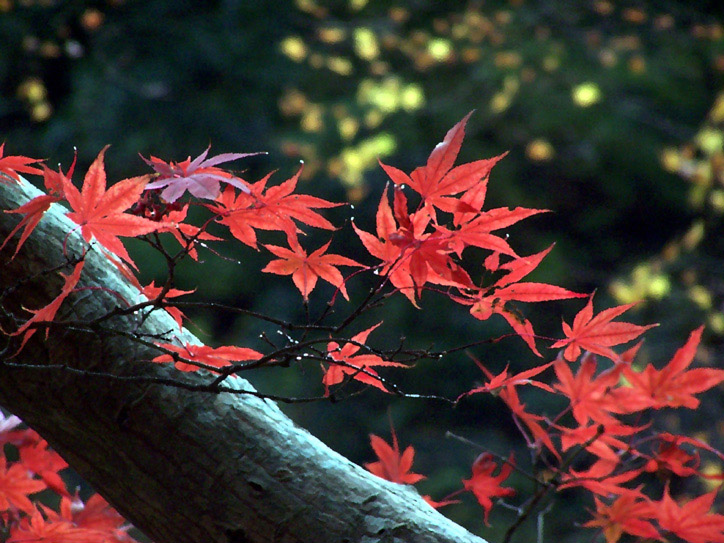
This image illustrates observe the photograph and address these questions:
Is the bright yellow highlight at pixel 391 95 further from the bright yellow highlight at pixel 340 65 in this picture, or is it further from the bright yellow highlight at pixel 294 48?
the bright yellow highlight at pixel 294 48

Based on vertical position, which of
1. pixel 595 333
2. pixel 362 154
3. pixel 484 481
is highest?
pixel 595 333

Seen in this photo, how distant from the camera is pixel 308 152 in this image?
3.28 m

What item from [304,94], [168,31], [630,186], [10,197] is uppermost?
[10,197]

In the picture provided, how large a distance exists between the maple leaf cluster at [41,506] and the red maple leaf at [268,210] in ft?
1.06

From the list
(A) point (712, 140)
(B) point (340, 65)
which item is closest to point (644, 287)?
(A) point (712, 140)

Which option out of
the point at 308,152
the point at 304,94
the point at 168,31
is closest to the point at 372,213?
the point at 308,152

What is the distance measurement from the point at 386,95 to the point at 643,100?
1.33 meters

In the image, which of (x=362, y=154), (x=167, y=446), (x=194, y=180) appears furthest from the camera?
(x=362, y=154)

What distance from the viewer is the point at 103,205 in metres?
0.46

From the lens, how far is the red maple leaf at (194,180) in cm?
44

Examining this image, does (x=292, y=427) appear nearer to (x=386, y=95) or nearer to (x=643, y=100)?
(x=386, y=95)

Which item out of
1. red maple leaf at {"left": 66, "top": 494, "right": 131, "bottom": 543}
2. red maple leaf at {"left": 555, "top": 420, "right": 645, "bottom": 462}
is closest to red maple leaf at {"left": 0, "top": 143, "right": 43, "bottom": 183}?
red maple leaf at {"left": 66, "top": 494, "right": 131, "bottom": 543}

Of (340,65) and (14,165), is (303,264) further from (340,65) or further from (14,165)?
(340,65)

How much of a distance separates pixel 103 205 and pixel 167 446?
206mm
